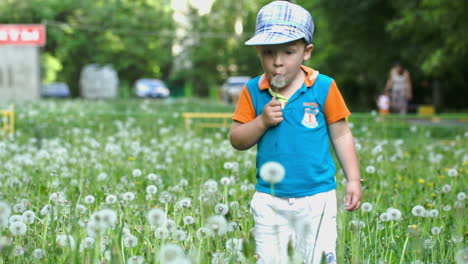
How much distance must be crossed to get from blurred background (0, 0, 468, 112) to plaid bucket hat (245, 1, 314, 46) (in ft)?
42.6

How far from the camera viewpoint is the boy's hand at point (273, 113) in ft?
9.56

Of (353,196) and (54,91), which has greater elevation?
(54,91)

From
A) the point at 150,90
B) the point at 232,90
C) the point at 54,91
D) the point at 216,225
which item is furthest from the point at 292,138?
the point at 150,90

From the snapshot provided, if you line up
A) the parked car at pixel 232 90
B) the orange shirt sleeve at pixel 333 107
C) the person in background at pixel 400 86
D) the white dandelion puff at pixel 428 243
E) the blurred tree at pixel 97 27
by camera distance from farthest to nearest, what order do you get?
the blurred tree at pixel 97 27, the parked car at pixel 232 90, the person in background at pixel 400 86, the white dandelion puff at pixel 428 243, the orange shirt sleeve at pixel 333 107

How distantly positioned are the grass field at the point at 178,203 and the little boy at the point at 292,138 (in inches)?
5.1

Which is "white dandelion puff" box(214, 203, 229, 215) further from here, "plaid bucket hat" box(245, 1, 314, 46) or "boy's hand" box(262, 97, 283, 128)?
"plaid bucket hat" box(245, 1, 314, 46)

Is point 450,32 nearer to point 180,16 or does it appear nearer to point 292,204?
point 292,204

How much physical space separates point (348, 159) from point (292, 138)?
0.98ft

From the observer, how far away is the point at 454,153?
9.01m

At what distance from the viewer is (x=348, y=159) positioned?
3166 millimetres

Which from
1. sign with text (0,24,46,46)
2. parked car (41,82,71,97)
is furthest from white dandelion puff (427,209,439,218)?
parked car (41,82,71,97)

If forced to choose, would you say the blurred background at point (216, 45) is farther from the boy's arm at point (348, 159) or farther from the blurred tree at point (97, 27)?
the boy's arm at point (348, 159)

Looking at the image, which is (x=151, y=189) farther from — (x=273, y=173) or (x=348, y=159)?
(x=273, y=173)

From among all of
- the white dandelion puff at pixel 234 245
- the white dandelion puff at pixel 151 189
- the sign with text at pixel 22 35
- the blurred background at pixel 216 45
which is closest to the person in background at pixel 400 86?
the blurred background at pixel 216 45
